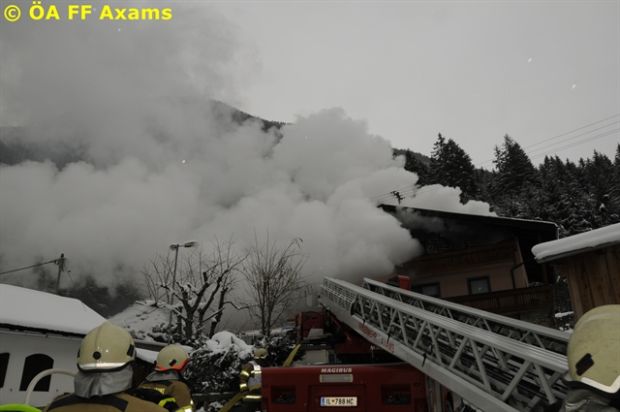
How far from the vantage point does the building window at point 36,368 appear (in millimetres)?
10711

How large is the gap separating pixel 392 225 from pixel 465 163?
4147 centimetres

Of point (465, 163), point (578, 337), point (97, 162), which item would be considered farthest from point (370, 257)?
point (97, 162)

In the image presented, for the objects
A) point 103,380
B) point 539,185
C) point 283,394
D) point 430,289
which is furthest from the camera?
point 539,185

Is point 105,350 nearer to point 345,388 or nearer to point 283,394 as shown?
point 345,388

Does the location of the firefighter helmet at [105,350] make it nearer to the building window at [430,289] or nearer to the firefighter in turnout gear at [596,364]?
the firefighter in turnout gear at [596,364]

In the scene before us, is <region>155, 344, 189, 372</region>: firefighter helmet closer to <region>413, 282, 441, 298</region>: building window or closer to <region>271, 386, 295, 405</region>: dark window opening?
<region>271, 386, 295, 405</region>: dark window opening

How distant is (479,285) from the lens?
20.0m

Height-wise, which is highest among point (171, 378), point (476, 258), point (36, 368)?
point (476, 258)

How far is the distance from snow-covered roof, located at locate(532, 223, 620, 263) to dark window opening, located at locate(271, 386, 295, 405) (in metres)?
4.00

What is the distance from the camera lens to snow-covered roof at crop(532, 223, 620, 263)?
5.59 m

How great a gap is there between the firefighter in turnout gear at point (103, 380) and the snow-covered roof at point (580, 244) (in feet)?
18.4

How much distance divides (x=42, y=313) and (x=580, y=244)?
1261 cm

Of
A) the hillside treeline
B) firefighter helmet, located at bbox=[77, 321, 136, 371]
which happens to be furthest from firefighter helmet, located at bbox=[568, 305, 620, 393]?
the hillside treeline

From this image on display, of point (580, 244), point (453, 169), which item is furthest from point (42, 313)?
point (453, 169)
